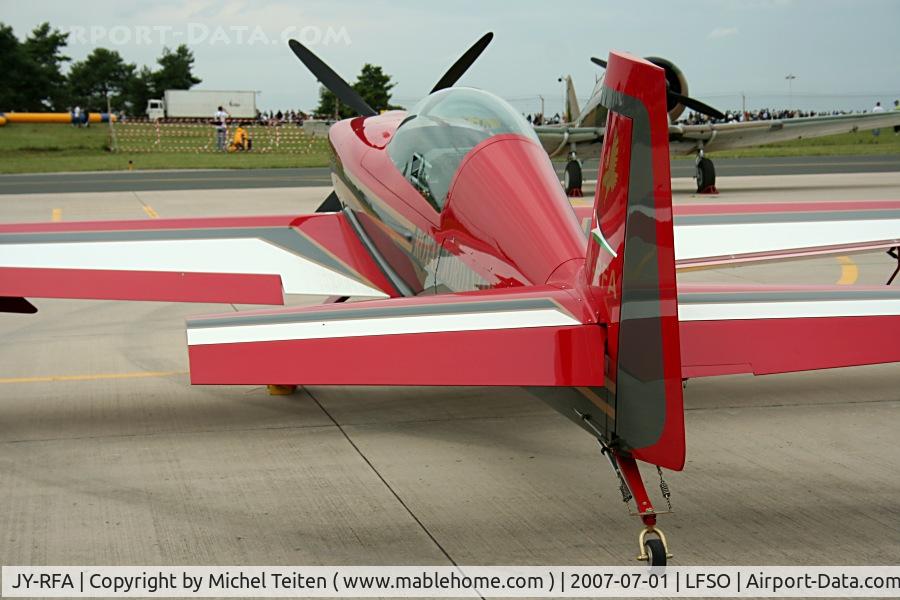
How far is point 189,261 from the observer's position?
7234 millimetres

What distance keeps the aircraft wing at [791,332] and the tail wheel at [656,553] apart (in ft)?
2.28

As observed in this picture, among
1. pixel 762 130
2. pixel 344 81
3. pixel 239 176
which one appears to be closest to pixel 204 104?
pixel 239 176

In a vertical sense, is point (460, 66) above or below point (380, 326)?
above

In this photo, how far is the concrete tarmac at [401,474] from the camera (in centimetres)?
464

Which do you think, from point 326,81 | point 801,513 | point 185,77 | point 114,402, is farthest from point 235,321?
point 185,77

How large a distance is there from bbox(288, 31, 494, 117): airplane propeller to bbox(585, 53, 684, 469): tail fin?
6.88 m

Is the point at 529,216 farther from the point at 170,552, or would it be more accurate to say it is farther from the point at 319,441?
the point at 170,552

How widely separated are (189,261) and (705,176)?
18.3 metres

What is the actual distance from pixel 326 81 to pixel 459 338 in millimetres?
7284

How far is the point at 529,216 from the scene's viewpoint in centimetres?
551

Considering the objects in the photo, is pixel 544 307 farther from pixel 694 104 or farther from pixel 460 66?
pixel 460 66

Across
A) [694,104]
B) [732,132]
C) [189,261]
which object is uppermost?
[694,104]

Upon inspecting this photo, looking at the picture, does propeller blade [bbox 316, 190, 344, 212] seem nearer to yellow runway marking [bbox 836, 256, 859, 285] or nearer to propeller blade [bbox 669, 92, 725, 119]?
propeller blade [bbox 669, 92, 725, 119]

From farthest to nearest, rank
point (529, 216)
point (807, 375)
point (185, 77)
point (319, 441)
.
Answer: point (185, 77) < point (807, 375) < point (319, 441) < point (529, 216)
